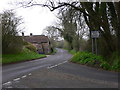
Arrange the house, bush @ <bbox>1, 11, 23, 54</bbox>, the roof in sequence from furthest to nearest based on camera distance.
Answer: the roof, the house, bush @ <bbox>1, 11, 23, 54</bbox>

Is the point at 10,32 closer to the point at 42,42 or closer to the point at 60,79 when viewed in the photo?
the point at 60,79

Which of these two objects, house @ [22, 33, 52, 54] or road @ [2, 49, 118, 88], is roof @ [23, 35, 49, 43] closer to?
house @ [22, 33, 52, 54]

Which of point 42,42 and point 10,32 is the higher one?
point 10,32

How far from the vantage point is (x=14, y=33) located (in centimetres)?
2959

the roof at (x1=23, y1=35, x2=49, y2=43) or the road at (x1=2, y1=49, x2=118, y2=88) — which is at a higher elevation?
the roof at (x1=23, y1=35, x2=49, y2=43)

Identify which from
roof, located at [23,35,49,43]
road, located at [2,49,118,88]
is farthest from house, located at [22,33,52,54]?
road, located at [2,49,118,88]

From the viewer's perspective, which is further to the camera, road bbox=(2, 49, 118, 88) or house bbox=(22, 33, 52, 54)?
house bbox=(22, 33, 52, 54)

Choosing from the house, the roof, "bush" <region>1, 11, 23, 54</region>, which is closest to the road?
"bush" <region>1, 11, 23, 54</region>

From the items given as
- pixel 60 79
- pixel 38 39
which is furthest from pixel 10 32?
pixel 38 39

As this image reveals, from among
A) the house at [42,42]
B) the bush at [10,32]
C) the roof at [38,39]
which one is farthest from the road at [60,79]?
the roof at [38,39]

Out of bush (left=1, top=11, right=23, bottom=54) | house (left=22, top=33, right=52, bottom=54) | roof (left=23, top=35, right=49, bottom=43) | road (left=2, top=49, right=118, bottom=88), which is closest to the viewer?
road (left=2, top=49, right=118, bottom=88)

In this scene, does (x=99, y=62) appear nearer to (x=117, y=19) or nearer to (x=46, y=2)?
(x=117, y=19)

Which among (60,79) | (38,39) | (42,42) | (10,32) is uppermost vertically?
(10,32)

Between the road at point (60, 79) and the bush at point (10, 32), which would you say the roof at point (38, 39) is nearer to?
the bush at point (10, 32)
